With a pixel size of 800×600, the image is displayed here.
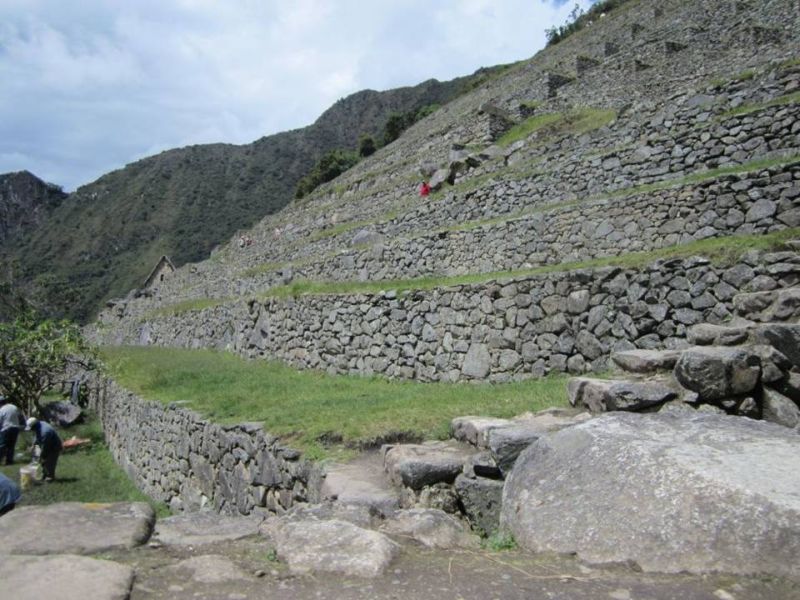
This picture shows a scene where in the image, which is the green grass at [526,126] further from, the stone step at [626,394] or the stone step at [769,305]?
the stone step at [626,394]

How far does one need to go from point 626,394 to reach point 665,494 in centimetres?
175

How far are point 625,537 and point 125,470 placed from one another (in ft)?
41.0

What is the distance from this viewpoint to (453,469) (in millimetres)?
4723

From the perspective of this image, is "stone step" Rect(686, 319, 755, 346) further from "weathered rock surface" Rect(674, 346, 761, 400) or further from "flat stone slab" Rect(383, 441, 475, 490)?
"flat stone slab" Rect(383, 441, 475, 490)

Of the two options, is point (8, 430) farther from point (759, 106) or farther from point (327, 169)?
point (327, 169)

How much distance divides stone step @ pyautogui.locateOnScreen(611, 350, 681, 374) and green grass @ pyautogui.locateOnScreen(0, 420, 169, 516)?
7.52 m

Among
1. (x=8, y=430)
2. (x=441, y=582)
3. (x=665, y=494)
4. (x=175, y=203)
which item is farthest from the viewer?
(x=175, y=203)

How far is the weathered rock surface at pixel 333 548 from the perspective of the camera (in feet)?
9.39

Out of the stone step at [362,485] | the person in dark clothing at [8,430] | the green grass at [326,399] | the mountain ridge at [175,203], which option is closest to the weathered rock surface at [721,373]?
the green grass at [326,399]

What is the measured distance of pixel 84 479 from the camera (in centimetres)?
1212

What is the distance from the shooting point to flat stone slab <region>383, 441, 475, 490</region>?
4.70m

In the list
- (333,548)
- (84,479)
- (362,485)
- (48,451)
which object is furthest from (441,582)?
(84,479)

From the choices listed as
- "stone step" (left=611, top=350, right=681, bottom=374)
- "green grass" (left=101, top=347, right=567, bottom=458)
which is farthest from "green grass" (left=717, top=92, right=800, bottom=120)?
"stone step" (left=611, top=350, right=681, bottom=374)

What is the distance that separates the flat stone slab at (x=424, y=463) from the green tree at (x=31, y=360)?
16167mm
